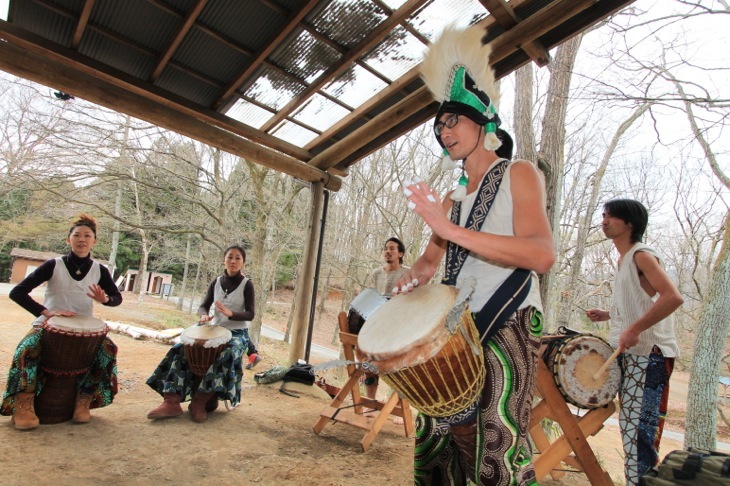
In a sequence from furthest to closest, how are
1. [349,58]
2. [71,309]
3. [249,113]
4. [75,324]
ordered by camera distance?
[249,113] < [349,58] < [71,309] < [75,324]

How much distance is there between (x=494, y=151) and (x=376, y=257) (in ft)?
42.6

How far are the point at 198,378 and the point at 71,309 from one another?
50.7 inches

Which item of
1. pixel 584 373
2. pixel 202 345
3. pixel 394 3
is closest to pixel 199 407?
pixel 202 345

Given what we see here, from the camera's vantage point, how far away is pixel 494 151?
1643mm

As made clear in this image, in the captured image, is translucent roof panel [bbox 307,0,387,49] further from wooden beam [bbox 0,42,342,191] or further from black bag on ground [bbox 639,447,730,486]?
black bag on ground [bbox 639,447,730,486]

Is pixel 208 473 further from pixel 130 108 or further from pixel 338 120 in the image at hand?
pixel 338 120

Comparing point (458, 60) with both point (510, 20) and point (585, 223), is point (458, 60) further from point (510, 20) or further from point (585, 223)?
point (585, 223)

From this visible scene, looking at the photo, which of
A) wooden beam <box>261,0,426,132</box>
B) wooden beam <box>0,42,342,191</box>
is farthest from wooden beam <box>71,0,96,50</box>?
wooden beam <box>261,0,426,132</box>

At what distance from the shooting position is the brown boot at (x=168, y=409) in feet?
12.5

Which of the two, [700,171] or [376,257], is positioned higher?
[700,171]

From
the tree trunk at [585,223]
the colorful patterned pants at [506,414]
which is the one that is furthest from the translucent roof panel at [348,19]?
the tree trunk at [585,223]

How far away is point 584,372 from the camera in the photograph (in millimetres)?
2691

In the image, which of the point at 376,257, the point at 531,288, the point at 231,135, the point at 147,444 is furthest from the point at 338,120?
the point at 376,257

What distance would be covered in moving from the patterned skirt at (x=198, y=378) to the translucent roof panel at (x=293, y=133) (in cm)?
272
